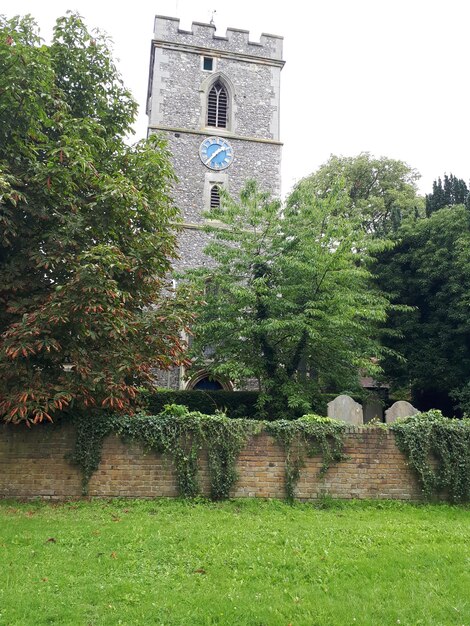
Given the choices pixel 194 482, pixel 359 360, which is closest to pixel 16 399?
pixel 194 482

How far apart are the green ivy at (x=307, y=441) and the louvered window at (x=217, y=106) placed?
1785 cm

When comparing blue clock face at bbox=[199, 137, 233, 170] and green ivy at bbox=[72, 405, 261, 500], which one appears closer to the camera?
green ivy at bbox=[72, 405, 261, 500]

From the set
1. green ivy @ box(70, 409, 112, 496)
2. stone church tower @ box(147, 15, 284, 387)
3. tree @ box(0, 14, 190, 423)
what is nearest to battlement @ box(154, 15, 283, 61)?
stone church tower @ box(147, 15, 284, 387)

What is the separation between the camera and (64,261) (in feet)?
25.9

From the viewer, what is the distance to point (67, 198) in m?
8.47

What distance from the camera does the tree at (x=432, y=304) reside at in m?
16.5

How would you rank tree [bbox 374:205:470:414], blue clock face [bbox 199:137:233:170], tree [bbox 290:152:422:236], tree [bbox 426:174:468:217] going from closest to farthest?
tree [bbox 374:205:470:414] < tree [bbox 426:174:468:217] < blue clock face [bbox 199:137:233:170] < tree [bbox 290:152:422:236]

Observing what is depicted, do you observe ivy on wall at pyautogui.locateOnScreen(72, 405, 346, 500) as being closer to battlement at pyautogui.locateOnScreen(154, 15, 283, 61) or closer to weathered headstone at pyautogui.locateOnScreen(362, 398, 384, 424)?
weathered headstone at pyautogui.locateOnScreen(362, 398, 384, 424)

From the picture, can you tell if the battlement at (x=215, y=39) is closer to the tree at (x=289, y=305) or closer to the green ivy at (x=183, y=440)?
the tree at (x=289, y=305)

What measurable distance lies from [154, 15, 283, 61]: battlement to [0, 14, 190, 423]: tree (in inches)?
623

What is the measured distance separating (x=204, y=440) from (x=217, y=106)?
745 inches

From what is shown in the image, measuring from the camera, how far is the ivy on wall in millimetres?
8484

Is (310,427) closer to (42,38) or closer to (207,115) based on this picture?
(42,38)

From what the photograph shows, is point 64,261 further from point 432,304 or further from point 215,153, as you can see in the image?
point 215,153
